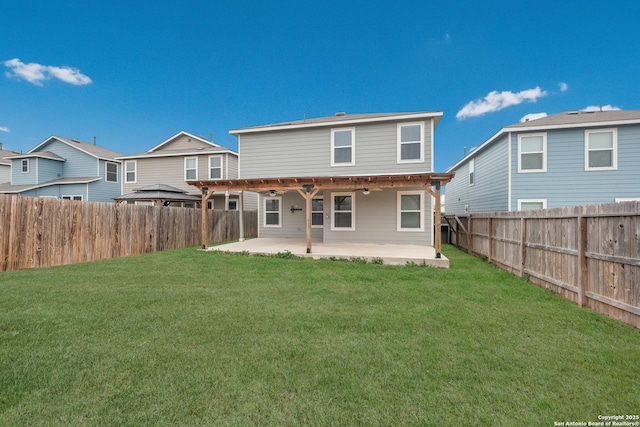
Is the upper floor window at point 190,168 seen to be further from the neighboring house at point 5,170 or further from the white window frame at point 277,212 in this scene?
the neighboring house at point 5,170

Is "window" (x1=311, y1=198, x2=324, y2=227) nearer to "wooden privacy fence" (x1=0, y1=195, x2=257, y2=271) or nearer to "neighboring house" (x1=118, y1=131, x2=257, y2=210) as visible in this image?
"wooden privacy fence" (x1=0, y1=195, x2=257, y2=271)

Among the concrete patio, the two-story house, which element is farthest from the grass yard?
the two-story house

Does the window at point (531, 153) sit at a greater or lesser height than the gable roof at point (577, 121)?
lesser

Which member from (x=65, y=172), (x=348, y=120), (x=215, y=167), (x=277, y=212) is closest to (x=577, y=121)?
(x=348, y=120)

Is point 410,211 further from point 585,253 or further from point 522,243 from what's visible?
point 585,253

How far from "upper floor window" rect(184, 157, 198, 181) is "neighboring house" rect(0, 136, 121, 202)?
7.02 m

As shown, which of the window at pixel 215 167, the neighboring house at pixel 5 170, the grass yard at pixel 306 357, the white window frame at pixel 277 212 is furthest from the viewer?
the neighboring house at pixel 5 170

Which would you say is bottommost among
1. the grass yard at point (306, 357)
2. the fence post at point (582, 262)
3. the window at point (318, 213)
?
the grass yard at point (306, 357)

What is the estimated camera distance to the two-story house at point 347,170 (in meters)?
10.8

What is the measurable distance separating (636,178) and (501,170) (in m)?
4.28

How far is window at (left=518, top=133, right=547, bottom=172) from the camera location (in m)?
11.0

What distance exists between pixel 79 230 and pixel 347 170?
30.0ft

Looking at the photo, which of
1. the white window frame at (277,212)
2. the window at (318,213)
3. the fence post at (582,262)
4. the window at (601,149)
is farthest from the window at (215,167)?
the window at (601,149)

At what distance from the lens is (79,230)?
7953mm
